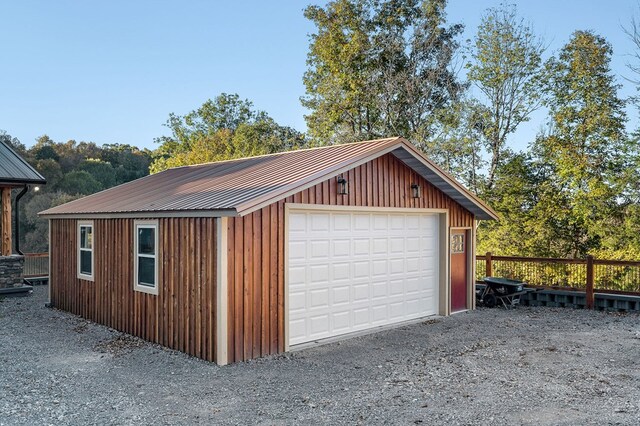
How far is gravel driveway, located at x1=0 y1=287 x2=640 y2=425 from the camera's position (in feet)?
16.9

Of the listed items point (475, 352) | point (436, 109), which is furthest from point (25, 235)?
point (475, 352)

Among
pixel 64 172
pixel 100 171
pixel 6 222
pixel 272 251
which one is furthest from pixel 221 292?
pixel 64 172

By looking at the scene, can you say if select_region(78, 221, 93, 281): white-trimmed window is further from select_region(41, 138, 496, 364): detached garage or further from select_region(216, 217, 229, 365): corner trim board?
select_region(216, 217, 229, 365): corner trim board

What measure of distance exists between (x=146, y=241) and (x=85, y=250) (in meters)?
2.75

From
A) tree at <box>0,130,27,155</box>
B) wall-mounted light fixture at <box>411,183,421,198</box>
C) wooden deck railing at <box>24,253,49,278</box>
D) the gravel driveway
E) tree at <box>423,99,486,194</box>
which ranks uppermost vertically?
tree at <box>0,130,27,155</box>

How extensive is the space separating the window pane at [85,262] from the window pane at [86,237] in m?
0.14

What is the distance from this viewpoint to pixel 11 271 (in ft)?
41.5

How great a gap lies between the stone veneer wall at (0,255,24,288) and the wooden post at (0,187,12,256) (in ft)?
0.87

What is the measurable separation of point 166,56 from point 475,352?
72.3 ft

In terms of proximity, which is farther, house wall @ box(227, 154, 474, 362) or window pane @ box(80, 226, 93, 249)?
window pane @ box(80, 226, 93, 249)

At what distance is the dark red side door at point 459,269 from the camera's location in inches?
439

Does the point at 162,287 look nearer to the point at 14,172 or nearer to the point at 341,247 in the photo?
the point at 341,247

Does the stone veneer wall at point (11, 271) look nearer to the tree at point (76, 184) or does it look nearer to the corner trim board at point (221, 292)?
the corner trim board at point (221, 292)

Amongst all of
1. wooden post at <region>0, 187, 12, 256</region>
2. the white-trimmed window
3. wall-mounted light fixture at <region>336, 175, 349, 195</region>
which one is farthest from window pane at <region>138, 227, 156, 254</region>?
wooden post at <region>0, 187, 12, 256</region>
